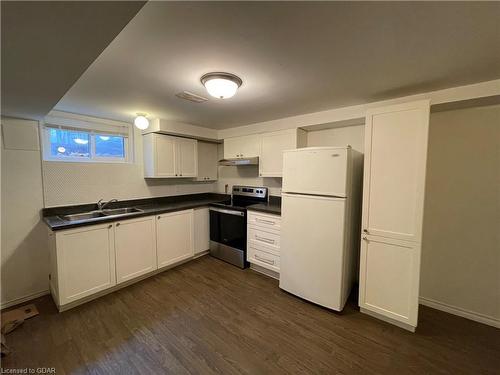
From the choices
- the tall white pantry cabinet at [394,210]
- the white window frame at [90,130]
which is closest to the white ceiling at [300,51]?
the tall white pantry cabinet at [394,210]

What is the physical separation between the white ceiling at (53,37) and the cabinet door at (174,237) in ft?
6.41

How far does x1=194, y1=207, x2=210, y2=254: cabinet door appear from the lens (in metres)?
3.42

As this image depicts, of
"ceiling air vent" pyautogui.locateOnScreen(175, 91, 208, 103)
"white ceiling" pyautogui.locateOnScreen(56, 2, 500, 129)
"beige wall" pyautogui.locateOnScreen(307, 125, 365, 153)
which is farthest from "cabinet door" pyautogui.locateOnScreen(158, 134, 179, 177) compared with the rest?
"beige wall" pyautogui.locateOnScreen(307, 125, 365, 153)

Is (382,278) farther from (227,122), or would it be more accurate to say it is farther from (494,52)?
(227,122)

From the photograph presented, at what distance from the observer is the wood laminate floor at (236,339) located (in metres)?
1.59

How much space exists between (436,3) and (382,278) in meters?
2.08

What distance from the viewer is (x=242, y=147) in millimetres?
3486

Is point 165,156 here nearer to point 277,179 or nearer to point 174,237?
point 174,237

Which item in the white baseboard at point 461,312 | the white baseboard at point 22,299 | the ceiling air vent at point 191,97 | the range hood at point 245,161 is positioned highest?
the ceiling air vent at point 191,97

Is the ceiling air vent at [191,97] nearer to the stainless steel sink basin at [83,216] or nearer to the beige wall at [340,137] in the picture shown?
the beige wall at [340,137]

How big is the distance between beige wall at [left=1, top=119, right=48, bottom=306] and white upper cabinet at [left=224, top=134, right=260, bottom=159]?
7.97 ft

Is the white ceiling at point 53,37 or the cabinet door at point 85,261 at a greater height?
the white ceiling at point 53,37

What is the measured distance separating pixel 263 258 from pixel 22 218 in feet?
9.37

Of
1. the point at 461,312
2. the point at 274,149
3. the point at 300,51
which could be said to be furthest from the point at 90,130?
the point at 461,312
